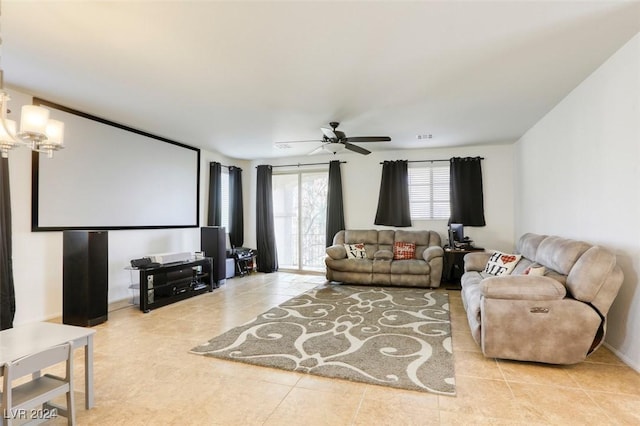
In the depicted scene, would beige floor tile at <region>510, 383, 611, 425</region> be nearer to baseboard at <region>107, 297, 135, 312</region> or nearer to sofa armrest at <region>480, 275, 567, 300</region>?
sofa armrest at <region>480, 275, 567, 300</region>

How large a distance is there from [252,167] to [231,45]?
17.0 ft

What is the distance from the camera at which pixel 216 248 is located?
19.3 feet

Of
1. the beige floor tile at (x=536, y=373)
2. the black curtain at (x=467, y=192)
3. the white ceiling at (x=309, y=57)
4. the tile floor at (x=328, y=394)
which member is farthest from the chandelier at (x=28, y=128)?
the black curtain at (x=467, y=192)

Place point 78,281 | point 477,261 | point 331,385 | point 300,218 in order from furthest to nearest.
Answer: point 300,218 → point 477,261 → point 78,281 → point 331,385

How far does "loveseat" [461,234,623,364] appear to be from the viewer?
2516 millimetres

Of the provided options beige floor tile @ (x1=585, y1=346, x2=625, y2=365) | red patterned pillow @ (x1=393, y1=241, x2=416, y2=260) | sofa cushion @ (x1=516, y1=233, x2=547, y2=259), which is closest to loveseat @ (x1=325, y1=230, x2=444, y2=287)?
red patterned pillow @ (x1=393, y1=241, x2=416, y2=260)

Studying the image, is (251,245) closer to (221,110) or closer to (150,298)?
(150,298)

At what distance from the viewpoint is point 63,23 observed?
91.0 inches

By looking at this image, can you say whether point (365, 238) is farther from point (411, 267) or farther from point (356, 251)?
point (411, 267)

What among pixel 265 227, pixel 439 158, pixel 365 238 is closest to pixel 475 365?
pixel 365 238

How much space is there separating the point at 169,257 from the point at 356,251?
3140mm

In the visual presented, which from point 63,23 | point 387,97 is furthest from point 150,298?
point 387,97

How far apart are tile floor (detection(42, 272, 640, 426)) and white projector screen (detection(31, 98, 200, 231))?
6.13ft

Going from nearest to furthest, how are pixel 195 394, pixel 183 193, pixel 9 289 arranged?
pixel 195 394 → pixel 9 289 → pixel 183 193
